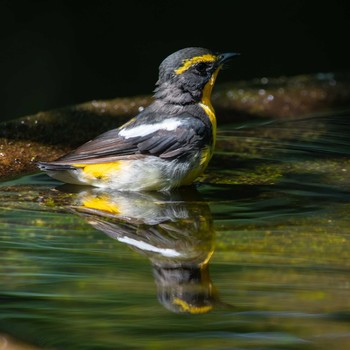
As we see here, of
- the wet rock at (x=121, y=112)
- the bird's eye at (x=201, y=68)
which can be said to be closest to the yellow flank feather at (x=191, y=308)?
the wet rock at (x=121, y=112)

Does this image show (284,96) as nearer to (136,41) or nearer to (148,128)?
(148,128)

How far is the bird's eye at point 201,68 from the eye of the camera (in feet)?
18.9

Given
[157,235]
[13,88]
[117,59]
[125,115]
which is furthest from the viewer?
[117,59]

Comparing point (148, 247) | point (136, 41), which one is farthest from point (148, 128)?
point (136, 41)

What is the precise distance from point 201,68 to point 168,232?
1951mm

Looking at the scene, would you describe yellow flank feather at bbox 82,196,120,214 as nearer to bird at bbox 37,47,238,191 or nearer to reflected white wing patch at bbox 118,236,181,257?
bird at bbox 37,47,238,191

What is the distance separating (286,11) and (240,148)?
773 cm

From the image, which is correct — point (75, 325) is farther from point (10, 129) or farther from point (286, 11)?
point (286, 11)

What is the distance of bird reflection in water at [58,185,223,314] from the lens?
3.23 m

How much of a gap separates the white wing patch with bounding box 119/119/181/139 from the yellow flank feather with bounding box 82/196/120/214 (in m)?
0.54

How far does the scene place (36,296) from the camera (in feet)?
10.7

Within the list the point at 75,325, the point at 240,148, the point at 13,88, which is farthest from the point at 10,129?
the point at 13,88

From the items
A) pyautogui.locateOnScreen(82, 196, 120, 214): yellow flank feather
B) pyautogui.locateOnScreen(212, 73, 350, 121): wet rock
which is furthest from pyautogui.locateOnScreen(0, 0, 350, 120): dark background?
pyautogui.locateOnScreen(82, 196, 120, 214): yellow flank feather

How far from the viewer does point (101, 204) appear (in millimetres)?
4738
